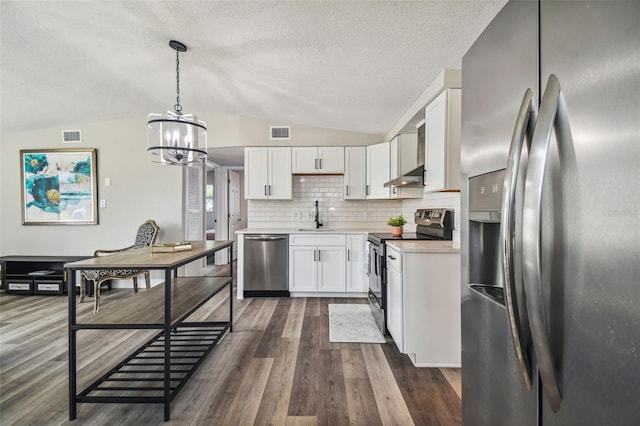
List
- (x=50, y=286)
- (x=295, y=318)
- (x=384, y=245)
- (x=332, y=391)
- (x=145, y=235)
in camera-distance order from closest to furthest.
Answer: (x=332, y=391) → (x=384, y=245) → (x=295, y=318) → (x=50, y=286) → (x=145, y=235)

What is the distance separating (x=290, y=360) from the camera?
239 cm

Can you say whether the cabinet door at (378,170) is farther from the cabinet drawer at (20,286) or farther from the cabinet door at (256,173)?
the cabinet drawer at (20,286)

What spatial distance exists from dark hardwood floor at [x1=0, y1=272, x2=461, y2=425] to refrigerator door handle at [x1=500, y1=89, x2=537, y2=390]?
4.42ft

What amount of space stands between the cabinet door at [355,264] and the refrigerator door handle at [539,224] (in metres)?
3.37

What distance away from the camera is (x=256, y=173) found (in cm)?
439

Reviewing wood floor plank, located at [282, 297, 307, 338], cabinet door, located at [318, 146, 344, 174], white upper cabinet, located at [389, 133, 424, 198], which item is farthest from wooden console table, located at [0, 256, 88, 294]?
white upper cabinet, located at [389, 133, 424, 198]

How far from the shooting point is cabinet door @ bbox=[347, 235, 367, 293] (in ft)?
13.1

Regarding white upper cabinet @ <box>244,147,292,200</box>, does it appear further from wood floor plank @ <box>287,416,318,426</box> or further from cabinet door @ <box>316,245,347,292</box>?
wood floor plank @ <box>287,416,318,426</box>

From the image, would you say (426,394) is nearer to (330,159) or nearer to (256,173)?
(330,159)

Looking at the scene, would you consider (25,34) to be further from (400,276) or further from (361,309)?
(361,309)

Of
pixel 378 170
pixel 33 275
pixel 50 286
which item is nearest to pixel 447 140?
pixel 378 170

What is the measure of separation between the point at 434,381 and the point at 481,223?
5.29 ft

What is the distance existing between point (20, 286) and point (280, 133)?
4.31 metres

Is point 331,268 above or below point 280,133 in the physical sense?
below
